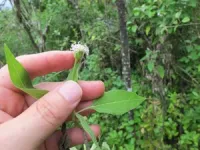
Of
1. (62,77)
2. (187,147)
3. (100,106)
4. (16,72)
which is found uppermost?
(16,72)

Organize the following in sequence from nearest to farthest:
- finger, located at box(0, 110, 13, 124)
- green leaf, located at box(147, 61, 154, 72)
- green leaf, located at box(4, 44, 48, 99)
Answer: green leaf, located at box(4, 44, 48, 99) < finger, located at box(0, 110, 13, 124) < green leaf, located at box(147, 61, 154, 72)

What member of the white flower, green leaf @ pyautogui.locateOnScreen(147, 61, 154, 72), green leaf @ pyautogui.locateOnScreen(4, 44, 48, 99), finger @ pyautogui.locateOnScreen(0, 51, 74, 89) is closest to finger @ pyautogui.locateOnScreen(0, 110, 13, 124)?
finger @ pyautogui.locateOnScreen(0, 51, 74, 89)

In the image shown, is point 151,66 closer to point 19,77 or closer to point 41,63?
point 41,63

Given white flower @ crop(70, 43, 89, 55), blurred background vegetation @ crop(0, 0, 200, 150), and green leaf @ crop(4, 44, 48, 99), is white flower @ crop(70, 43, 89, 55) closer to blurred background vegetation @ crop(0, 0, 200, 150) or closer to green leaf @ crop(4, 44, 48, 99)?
green leaf @ crop(4, 44, 48, 99)

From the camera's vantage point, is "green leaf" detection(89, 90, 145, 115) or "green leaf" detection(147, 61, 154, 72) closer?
"green leaf" detection(89, 90, 145, 115)

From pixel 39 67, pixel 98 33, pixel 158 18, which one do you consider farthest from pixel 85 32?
pixel 39 67

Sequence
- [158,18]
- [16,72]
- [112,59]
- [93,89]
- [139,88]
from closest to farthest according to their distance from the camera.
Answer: [16,72] < [93,89] < [158,18] < [139,88] < [112,59]

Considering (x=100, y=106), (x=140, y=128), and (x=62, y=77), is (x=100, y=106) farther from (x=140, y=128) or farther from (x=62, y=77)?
(x=62, y=77)
